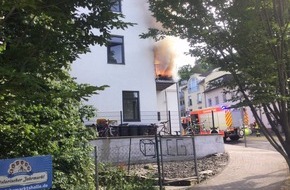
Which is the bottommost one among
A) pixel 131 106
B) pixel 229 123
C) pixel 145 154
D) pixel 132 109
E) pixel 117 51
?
pixel 145 154

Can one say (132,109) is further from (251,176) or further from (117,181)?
(117,181)

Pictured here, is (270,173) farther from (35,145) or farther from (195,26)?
(35,145)

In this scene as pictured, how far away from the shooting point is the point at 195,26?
23.2 feet

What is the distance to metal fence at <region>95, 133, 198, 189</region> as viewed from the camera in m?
12.5

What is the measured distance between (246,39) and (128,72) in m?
12.7

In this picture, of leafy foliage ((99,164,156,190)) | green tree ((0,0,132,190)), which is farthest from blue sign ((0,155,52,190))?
leafy foliage ((99,164,156,190))

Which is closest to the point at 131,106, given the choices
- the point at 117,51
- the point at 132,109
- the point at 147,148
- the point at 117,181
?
the point at 132,109

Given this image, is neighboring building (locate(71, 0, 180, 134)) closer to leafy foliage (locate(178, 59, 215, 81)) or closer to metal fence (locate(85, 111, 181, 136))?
metal fence (locate(85, 111, 181, 136))

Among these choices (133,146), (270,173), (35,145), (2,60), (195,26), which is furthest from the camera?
(133,146)

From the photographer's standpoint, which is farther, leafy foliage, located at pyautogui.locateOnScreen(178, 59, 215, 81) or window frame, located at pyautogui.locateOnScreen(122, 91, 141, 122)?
window frame, located at pyautogui.locateOnScreen(122, 91, 141, 122)

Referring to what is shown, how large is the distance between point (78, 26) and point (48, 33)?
50cm

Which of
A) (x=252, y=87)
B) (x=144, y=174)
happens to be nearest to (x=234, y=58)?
(x=252, y=87)

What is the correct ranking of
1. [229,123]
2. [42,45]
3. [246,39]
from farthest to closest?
[229,123]
[246,39]
[42,45]

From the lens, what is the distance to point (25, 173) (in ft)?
16.0
